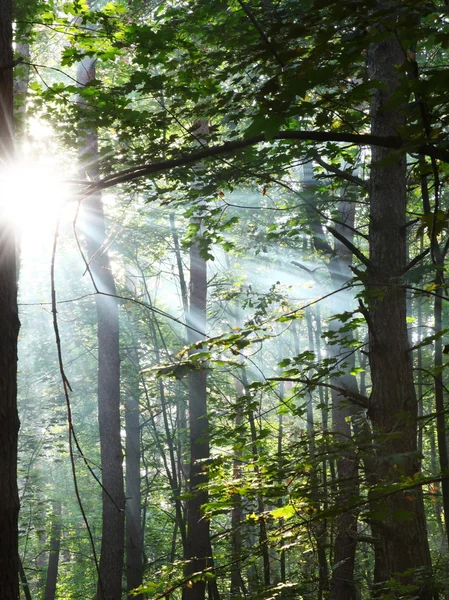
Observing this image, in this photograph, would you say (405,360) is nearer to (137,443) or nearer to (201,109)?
(201,109)

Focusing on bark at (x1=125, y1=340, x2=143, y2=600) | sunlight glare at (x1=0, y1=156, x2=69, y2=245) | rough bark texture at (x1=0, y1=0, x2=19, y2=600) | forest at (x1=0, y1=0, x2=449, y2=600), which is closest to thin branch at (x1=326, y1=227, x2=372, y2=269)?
forest at (x1=0, y1=0, x2=449, y2=600)

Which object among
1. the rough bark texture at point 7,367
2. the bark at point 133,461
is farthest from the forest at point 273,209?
the bark at point 133,461

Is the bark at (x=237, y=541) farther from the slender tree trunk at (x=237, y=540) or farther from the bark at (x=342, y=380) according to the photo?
the bark at (x=342, y=380)

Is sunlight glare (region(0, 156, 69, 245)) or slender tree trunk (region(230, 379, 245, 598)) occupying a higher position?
sunlight glare (region(0, 156, 69, 245))

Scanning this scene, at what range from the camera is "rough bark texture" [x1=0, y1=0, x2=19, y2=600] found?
2.27 meters

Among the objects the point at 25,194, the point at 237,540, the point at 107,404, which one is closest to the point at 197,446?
the point at 237,540

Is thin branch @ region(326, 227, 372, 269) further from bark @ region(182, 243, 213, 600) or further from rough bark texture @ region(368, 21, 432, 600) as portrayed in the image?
bark @ region(182, 243, 213, 600)

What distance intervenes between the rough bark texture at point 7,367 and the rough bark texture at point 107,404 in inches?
313

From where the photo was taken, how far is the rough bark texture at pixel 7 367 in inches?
89.2

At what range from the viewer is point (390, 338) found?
466 centimetres

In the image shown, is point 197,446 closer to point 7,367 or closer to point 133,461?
point 133,461

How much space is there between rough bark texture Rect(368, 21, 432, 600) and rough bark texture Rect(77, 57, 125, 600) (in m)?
6.69

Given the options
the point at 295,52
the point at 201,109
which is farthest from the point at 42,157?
the point at 295,52

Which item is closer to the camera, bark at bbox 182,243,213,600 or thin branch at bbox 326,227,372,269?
thin branch at bbox 326,227,372,269
